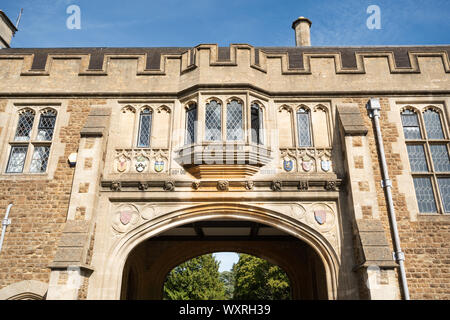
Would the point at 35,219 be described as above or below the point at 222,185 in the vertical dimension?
below

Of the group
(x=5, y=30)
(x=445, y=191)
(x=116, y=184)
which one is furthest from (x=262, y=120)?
(x=5, y=30)

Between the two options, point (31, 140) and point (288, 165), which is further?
point (31, 140)

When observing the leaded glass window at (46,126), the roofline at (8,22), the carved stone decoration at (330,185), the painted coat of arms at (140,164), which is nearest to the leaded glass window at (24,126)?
the leaded glass window at (46,126)

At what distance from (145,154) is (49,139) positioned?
2.72m

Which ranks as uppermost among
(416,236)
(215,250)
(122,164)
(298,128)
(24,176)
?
(298,128)

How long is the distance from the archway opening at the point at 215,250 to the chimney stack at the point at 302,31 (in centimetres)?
824

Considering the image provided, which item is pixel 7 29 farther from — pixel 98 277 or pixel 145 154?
pixel 98 277

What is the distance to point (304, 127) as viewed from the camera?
33.3 ft

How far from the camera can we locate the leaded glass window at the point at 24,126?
10.2m

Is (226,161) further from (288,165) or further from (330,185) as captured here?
(330,185)

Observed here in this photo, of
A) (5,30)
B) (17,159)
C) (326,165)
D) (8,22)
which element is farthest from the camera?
(8,22)

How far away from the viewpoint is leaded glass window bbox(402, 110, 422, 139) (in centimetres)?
998

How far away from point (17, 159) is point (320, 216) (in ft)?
26.3

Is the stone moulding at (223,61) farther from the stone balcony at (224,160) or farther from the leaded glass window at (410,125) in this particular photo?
the stone balcony at (224,160)
